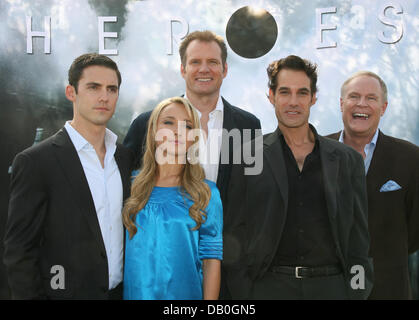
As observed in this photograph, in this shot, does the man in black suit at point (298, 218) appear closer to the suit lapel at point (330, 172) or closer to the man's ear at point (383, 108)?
the suit lapel at point (330, 172)

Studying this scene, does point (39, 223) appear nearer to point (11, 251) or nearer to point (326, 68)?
point (11, 251)

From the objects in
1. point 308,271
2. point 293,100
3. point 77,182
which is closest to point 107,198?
point 77,182

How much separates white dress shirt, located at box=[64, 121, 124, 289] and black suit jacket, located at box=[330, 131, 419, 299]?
215 centimetres

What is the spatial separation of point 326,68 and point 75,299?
2920mm

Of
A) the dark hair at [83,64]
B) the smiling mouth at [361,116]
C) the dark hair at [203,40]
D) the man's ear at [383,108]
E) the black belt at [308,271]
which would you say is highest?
the dark hair at [203,40]

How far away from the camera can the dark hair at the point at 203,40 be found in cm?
349

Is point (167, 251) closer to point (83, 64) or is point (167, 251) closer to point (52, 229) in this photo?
point (52, 229)

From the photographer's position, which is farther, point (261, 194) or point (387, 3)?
point (387, 3)

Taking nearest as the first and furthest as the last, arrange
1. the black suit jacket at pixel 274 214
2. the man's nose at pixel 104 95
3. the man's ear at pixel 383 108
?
the black suit jacket at pixel 274 214 < the man's nose at pixel 104 95 < the man's ear at pixel 383 108

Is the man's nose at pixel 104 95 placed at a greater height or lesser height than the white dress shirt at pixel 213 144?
greater

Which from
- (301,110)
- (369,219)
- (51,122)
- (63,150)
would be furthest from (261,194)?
(51,122)

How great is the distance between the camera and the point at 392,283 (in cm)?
336

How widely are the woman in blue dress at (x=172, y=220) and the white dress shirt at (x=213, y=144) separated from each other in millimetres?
533

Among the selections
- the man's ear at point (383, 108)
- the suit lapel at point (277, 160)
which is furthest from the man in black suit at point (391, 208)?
the suit lapel at point (277, 160)
